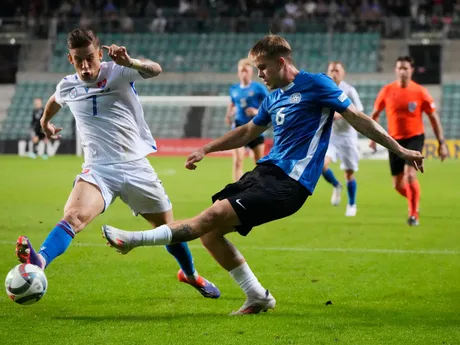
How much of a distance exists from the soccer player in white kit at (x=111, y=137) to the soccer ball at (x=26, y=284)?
876 mm

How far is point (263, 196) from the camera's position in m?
6.22

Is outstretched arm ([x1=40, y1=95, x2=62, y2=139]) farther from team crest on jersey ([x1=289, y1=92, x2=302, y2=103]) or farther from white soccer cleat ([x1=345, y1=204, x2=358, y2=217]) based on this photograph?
white soccer cleat ([x1=345, y1=204, x2=358, y2=217])

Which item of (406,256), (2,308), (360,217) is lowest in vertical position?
(360,217)

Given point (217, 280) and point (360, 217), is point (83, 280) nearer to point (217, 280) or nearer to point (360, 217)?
point (217, 280)

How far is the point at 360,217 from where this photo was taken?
44.9 ft

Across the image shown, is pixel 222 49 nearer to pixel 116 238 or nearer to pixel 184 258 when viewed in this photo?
pixel 184 258

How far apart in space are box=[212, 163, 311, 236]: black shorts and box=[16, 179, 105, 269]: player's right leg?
994mm

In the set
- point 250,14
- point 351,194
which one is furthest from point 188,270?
point 250,14

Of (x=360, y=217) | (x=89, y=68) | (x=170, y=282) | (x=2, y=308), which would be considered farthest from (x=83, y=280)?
(x=360, y=217)

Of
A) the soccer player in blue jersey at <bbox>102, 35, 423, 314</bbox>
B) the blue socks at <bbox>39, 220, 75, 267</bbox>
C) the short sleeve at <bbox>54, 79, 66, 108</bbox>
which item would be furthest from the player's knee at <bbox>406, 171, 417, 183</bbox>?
the blue socks at <bbox>39, 220, 75, 267</bbox>

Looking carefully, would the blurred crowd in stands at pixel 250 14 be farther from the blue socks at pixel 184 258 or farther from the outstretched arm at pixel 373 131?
the outstretched arm at pixel 373 131

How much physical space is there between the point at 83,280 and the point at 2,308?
1.37 meters

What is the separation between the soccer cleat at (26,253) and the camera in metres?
5.89

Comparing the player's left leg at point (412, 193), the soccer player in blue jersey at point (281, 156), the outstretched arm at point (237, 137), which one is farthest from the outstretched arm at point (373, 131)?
the player's left leg at point (412, 193)
